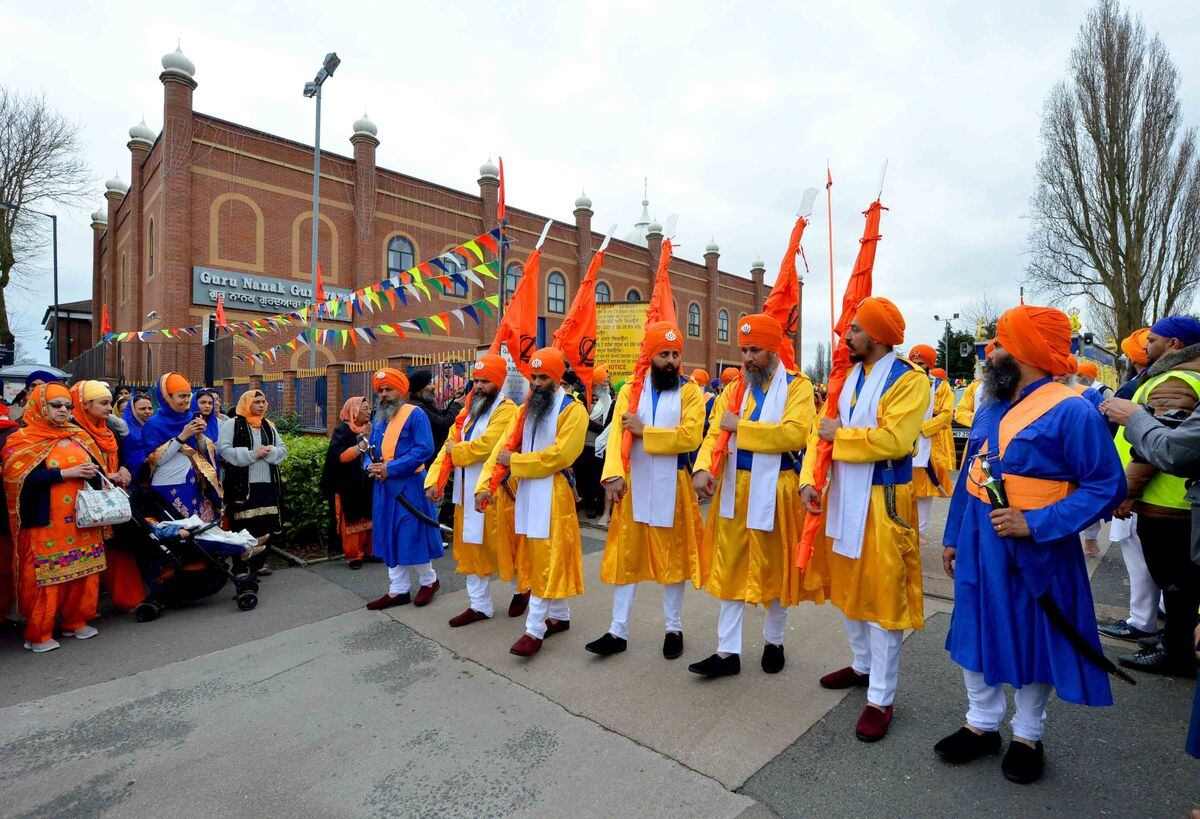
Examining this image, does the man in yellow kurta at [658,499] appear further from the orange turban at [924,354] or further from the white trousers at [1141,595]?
the orange turban at [924,354]

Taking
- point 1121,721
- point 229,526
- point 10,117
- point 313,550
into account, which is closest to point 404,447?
point 229,526

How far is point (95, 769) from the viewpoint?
2.84 metres

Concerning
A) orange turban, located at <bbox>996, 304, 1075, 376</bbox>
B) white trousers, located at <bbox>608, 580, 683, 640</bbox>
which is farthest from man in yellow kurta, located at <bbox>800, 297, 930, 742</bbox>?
white trousers, located at <bbox>608, 580, 683, 640</bbox>

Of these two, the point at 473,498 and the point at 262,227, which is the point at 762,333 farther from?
the point at 262,227

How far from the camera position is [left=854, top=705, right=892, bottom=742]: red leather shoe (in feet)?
9.33

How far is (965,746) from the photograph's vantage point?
2.65 metres

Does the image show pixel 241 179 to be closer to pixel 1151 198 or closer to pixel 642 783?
pixel 642 783

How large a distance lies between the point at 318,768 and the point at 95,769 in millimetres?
1035

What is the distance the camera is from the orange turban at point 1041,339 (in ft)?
8.29

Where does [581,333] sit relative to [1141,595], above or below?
above

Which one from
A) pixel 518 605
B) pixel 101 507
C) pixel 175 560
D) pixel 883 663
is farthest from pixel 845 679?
pixel 101 507

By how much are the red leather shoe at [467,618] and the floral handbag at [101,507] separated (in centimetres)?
240

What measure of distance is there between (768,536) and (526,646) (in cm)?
164

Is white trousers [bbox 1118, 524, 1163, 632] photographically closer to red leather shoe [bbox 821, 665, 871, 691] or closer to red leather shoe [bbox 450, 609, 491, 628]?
red leather shoe [bbox 821, 665, 871, 691]
